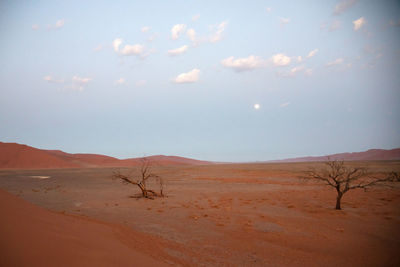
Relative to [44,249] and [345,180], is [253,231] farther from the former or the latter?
[345,180]

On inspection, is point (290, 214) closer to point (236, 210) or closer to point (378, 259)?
point (236, 210)

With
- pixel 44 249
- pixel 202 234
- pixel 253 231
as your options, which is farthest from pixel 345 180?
pixel 44 249

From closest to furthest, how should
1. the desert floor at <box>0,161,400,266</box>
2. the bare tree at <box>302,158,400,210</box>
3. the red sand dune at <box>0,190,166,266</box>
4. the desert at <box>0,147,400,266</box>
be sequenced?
the red sand dune at <box>0,190,166,266</box>
the desert at <box>0,147,400,266</box>
the desert floor at <box>0,161,400,266</box>
the bare tree at <box>302,158,400,210</box>

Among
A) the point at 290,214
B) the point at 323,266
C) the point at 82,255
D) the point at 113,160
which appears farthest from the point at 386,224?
the point at 113,160

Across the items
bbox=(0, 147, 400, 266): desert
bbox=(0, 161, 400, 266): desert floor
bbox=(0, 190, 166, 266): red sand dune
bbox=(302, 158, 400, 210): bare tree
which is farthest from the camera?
bbox=(302, 158, 400, 210): bare tree

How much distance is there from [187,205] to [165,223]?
336 cm

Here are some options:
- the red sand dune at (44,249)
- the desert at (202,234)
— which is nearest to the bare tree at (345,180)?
the desert at (202,234)

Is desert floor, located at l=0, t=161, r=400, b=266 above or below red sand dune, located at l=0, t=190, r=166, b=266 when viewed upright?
below

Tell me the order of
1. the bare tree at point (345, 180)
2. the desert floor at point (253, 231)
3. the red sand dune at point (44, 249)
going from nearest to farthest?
1. the red sand dune at point (44, 249)
2. the desert floor at point (253, 231)
3. the bare tree at point (345, 180)

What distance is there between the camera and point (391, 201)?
11891 mm

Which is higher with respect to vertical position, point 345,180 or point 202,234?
point 345,180

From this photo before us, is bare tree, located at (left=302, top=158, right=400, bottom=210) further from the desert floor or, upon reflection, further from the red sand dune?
the red sand dune

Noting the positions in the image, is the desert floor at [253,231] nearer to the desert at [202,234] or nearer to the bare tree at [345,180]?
the desert at [202,234]

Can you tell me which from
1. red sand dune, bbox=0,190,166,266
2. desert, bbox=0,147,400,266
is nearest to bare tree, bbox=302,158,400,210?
desert, bbox=0,147,400,266
